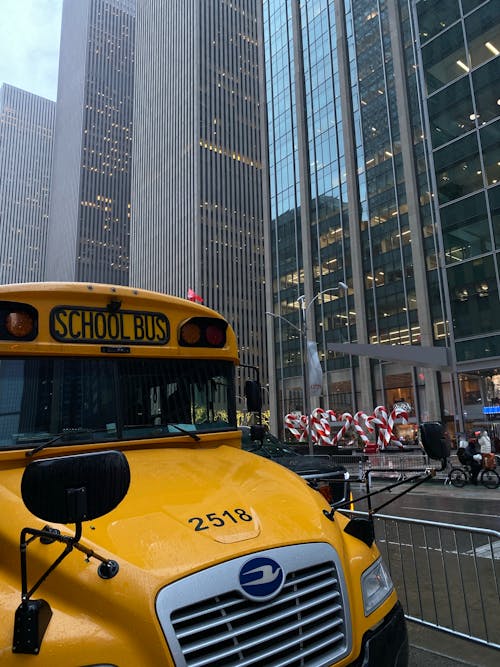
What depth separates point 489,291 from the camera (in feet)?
81.9

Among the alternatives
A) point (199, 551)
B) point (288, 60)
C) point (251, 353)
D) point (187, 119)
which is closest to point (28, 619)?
point (199, 551)

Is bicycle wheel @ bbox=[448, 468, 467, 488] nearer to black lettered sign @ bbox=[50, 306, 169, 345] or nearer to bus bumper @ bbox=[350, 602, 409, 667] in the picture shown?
bus bumper @ bbox=[350, 602, 409, 667]

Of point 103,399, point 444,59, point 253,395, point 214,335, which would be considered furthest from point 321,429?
point 103,399

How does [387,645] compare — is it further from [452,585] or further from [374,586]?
[452,585]

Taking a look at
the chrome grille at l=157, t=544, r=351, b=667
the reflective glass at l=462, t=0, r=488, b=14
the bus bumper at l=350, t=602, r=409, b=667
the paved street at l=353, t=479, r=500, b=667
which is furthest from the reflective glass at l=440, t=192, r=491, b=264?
the chrome grille at l=157, t=544, r=351, b=667

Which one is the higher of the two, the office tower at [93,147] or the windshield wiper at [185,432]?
the office tower at [93,147]

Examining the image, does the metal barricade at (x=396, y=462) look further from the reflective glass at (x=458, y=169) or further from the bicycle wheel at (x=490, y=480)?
the reflective glass at (x=458, y=169)

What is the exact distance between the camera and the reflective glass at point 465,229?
25312 mm

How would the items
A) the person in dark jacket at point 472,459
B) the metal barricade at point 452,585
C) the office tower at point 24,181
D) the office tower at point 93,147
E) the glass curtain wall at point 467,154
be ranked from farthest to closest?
the office tower at point 24,181
the office tower at point 93,147
the glass curtain wall at point 467,154
the person in dark jacket at point 472,459
the metal barricade at point 452,585

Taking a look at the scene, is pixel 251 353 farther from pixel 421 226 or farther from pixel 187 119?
pixel 421 226

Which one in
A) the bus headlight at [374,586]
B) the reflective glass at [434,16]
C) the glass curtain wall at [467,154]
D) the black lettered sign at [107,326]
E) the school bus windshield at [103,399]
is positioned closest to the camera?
the bus headlight at [374,586]

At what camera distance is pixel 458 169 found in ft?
86.8

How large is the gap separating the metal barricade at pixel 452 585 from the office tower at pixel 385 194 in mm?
17980

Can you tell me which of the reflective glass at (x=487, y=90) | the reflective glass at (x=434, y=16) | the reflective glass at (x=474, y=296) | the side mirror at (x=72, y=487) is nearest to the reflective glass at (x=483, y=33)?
the reflective glass at (x=487, y=90)
